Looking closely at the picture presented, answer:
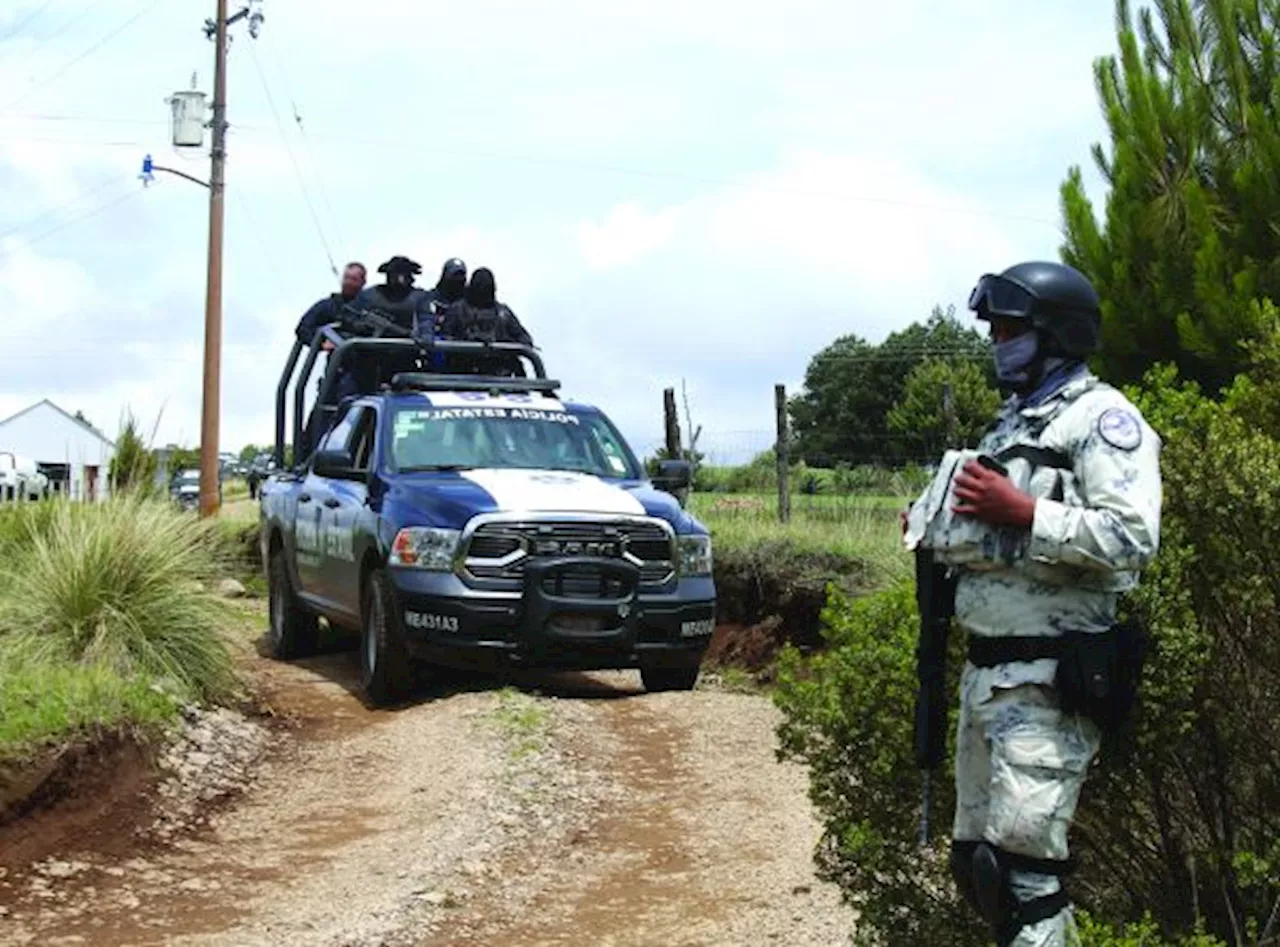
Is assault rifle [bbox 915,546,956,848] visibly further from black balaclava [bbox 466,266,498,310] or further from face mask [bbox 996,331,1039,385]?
black balaclava [bbox 466,266,498,310]

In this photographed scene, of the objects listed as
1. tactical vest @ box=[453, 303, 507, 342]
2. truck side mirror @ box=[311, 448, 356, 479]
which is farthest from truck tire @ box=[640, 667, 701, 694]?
tactical vest @ box=[453, 303, 507, 342]

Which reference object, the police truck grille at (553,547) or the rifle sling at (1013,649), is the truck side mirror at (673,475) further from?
the rifle sling at (1013,649)

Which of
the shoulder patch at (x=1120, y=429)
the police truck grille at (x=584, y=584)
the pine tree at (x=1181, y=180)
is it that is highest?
the pine tree at (x=1181, y=180)

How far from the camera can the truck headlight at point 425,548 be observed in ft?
33.1

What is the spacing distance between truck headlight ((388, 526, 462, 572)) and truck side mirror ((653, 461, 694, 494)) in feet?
5.98

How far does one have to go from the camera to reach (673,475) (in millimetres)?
11500

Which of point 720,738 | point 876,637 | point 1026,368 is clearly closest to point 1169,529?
point 1026,368

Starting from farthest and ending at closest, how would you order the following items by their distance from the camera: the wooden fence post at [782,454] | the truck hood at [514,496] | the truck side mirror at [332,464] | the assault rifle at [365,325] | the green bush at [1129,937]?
1. the wooden fence post at [782,454]
2. the assault rifle at [365,325]
3. the truck side mirror at [332,464]
4. the truck hood at [514,496]
5. the green bush at [1129,937]

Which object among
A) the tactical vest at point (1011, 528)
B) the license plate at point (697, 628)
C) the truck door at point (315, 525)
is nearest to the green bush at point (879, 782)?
the tactical vest at point (1011, 528)

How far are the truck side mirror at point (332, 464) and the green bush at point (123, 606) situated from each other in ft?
2.90

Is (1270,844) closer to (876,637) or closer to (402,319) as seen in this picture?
(876,637)

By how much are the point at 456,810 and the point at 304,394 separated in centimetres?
660

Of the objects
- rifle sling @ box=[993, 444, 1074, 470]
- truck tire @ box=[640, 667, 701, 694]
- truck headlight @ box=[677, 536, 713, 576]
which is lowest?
truck tire @ box=[640, 667, 701, 694]

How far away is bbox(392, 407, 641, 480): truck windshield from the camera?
441 inches
